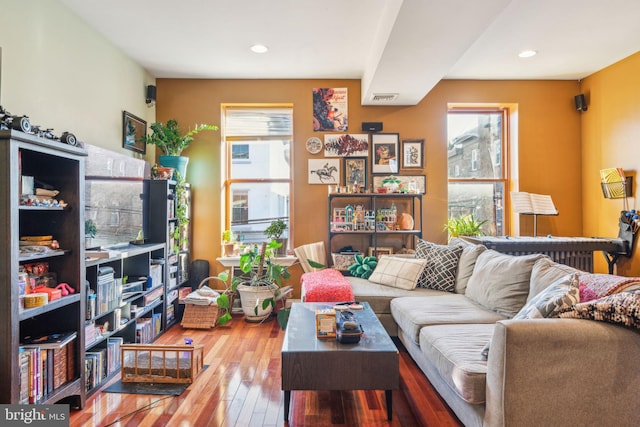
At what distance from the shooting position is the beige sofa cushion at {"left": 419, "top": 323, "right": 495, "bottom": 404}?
5.42 feet

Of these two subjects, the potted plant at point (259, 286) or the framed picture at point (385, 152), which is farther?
the framed picture at point (385, 152)

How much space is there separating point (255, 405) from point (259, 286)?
1756mm

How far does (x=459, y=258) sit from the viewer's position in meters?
3.36

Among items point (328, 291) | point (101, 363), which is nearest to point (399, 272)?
point (328, 291)

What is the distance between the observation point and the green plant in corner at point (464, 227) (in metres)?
4.23

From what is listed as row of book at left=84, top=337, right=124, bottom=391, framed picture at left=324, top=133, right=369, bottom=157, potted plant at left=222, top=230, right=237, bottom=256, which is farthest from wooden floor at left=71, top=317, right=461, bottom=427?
framed picture at left=324, top=133, right=369, bottom=157

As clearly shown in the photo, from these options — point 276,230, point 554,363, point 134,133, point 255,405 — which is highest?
point 134,133

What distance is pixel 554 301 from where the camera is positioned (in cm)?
168

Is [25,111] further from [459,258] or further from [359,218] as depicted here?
[459,258]

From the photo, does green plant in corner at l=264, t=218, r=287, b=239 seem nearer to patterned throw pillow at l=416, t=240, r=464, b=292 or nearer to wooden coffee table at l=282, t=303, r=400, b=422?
patterned throw pillow at l=416, t=240, r=464, b=292

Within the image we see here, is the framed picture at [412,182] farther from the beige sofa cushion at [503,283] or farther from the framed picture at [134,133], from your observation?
the framed picture at [134,133]

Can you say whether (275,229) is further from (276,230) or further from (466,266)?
(466,266)

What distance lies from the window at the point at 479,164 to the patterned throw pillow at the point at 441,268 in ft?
4.51

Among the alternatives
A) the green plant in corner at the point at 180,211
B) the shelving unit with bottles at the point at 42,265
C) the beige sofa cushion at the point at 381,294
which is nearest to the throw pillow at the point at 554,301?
the beige sofa cushion at the point at 381,294
